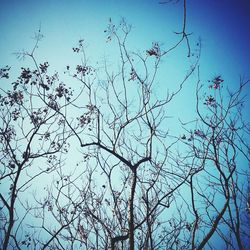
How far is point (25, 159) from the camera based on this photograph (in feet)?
23.5

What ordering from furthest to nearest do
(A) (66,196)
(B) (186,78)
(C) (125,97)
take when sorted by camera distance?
(A) (66,196) → (C) (125,97) → (B) (186,78)

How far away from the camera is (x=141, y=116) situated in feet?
22.6

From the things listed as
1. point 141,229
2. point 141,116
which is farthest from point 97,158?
point 141,229

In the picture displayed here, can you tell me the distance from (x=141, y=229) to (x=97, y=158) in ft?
12.6

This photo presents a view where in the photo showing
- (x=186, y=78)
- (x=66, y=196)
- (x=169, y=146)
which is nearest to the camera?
(x=186, y=78)

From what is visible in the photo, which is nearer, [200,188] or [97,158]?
[97,158]

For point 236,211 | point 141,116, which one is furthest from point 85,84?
point 236,211

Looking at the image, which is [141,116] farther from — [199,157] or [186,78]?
[199,157]

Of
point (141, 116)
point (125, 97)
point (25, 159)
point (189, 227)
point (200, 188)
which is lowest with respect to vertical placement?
point (189, 227)

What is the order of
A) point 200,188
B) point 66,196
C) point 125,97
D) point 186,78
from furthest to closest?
point 66,196 < point 200,188 < point 125,97 < point 186,78

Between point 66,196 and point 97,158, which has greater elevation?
point 97,158

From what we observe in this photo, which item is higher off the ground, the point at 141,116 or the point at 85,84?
the point at 85,84

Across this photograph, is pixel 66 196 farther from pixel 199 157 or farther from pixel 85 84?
pixel 199 157

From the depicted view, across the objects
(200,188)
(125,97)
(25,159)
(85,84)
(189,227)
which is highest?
(85,84)
